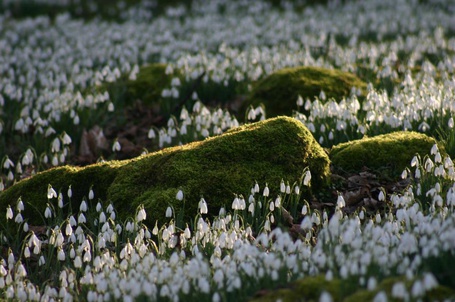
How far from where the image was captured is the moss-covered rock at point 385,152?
5.95 meters

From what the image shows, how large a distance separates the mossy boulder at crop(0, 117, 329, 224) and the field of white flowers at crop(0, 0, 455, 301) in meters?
0.12

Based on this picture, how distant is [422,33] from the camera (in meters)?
11.7

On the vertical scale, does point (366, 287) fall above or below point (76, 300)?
above

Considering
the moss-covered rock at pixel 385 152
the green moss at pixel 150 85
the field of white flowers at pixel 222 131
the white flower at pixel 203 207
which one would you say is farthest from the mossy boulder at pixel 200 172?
the green moss at pixel 150 85

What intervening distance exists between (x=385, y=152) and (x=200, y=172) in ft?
5.38

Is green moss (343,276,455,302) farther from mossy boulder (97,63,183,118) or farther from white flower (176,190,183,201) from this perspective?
mossy boulder (97,63,183,118)

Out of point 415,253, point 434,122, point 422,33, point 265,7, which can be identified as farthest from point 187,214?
point 265,7

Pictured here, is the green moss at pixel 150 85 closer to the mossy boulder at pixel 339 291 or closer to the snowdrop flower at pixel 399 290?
the mossy boulder at pixel 339 291

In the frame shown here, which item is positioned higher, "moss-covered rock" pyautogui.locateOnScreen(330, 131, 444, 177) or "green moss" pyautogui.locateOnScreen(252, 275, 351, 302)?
"green moss" pyautogui.locateOnScreen(252, 275, 351, 302)

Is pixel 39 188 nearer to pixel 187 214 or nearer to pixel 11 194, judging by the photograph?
pixel 11 194

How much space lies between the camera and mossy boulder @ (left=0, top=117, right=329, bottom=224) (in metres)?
5.53

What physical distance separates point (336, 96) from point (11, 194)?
153 inches

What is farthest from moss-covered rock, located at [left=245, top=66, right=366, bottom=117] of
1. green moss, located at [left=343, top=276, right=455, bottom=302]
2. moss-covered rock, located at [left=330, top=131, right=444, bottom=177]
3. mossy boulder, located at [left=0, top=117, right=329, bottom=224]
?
green moss, located at [left=343, top=276, right=455, bottom=302]

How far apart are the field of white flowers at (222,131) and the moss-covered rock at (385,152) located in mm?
111
